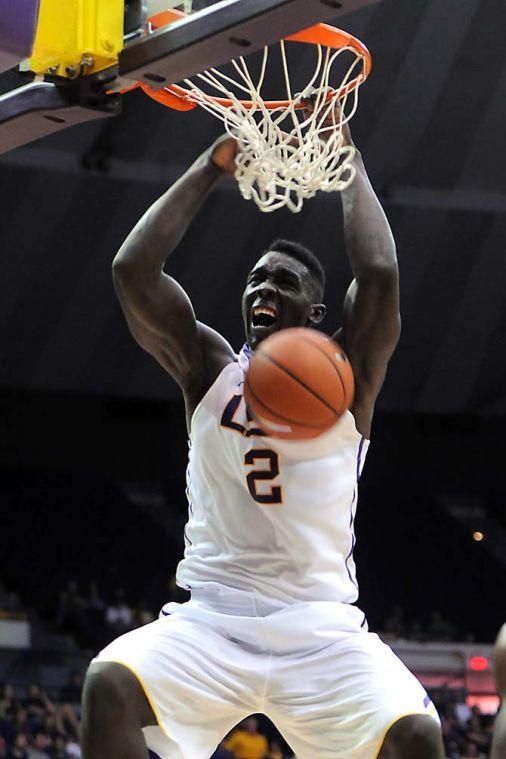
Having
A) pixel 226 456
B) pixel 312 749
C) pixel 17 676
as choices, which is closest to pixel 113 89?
pixel 226 456

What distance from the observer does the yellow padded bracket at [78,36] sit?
13.8 feet

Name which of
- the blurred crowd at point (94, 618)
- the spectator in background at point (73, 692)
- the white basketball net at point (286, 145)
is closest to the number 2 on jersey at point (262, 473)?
the white basketball net at point (286, 145)

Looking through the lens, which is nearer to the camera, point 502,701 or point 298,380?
point 502,701

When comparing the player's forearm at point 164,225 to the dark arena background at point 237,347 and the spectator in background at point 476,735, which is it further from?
the spectator in background at point 476,735

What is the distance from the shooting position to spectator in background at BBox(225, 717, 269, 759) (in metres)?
12.1

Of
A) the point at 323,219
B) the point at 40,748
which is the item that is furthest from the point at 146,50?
the point at 323,219

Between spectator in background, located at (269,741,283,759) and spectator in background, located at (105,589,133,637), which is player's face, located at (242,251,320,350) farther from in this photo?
spectator in background, located at (105,589,133,637)

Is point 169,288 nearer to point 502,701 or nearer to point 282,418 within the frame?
point 282,418

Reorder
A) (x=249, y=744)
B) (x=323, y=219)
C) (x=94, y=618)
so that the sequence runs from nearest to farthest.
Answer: (x=249, y=744)
(x=94, y=618)
(x=323, y=219)

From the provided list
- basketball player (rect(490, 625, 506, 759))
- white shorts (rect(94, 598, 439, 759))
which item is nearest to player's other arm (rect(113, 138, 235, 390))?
white shorts (rect(94, 598, 439, 759))

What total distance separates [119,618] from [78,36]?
41.3 feet

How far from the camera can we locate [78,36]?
4203 mm

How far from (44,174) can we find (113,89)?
11.6 meters

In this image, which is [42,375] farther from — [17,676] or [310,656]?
[310,656]
